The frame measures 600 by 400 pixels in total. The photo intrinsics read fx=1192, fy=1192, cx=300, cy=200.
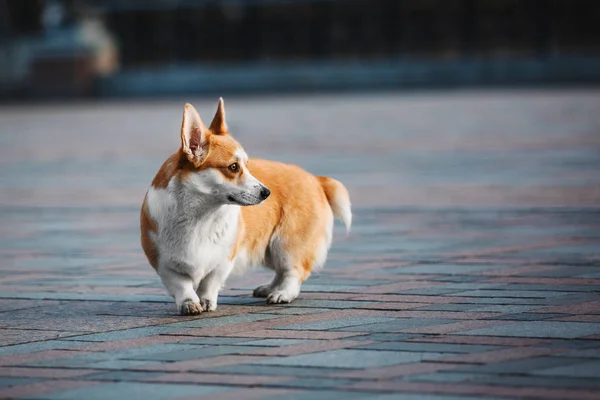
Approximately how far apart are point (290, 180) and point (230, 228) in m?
0.63

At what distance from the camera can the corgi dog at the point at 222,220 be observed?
527cm

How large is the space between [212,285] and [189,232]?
34cm

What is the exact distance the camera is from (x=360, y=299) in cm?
584

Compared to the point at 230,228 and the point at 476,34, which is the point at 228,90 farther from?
the point at 230,228

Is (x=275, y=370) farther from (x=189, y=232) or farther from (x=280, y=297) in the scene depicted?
(x=280, y=297)

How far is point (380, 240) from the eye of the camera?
803 centimetres

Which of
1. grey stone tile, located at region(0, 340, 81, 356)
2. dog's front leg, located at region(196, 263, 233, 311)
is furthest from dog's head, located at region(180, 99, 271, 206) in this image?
grey stone tile, located at region(0, 340, 81, 356)

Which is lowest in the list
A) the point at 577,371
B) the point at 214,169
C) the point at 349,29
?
the point at 349,29

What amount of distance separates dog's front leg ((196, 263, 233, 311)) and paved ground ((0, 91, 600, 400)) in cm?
13

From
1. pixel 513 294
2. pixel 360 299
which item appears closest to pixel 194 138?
pixel 360 299

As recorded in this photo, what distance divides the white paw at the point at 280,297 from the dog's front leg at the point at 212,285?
288 millimetres

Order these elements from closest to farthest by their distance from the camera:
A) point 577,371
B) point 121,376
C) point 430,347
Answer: point 577,371 → point 121,376 → point 430,347

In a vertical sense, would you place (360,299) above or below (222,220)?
below

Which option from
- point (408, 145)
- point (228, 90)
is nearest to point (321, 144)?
point (408, 145)
